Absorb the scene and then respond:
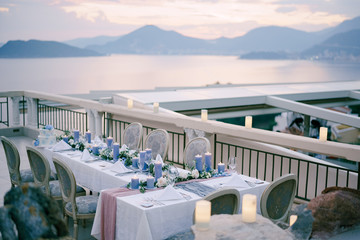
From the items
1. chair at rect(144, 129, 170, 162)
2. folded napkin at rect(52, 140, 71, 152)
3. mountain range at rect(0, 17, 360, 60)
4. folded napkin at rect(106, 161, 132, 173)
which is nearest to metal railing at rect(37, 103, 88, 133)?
folded napkin at rect(52, 140, 71, 152)

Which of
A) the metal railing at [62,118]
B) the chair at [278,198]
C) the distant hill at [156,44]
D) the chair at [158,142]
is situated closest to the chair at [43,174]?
the chair at [158,142]

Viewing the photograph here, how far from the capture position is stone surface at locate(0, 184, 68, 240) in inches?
93.6

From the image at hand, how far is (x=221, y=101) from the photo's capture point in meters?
12.7

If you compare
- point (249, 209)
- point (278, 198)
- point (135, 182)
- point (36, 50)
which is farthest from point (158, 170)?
point (36, 50)

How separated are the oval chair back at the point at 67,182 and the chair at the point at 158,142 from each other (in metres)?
1.79

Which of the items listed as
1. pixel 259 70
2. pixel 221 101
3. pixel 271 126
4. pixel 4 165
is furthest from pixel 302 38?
pixel 4 165

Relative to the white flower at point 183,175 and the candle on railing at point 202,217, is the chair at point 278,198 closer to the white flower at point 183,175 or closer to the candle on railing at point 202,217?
the white flower at point 183,175

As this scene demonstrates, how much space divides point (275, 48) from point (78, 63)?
39.3 metres

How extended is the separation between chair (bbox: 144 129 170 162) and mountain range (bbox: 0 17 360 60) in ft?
79.4

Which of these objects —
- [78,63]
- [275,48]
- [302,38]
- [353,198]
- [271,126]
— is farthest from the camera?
[78,63]

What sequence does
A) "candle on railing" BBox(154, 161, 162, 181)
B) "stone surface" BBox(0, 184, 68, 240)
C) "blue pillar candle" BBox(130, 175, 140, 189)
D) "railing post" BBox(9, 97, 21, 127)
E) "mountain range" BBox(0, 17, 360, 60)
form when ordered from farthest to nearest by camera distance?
"mountain range" BBox(0, 17, 360, 60), "railing post" BBox(9, 97, 21, 127), "candle on railing" BBox(154, 161, 162, 181), "blue pillar candle" BBox(130, 175, 140, 189), "stone surface" BBox(0, 184, 68, 240)

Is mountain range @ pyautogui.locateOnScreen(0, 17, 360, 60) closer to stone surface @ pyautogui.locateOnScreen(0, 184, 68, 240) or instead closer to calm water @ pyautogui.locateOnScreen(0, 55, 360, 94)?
calm water @ pyautogui.locateOnScreen(0, 55, 360, 94)

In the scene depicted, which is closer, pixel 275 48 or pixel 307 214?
pixel 307 214

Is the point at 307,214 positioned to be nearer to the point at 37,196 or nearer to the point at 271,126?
the point at 37,196
